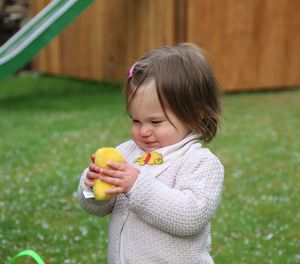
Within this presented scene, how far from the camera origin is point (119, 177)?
7.11 ft

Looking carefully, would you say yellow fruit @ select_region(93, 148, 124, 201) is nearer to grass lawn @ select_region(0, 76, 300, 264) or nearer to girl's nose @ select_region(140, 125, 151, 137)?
girl's nose @ select_region(140, 125, 151, 137)

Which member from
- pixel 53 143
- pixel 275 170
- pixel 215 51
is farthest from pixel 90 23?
pixel 275 170

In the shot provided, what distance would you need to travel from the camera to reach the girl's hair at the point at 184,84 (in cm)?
229

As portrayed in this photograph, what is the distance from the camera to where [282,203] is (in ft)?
16.3

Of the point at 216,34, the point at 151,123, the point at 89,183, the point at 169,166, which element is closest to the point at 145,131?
the point at 151,123

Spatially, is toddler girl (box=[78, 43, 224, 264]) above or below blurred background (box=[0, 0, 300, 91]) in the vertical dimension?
above

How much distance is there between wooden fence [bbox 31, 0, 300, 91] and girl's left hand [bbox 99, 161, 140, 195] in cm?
781

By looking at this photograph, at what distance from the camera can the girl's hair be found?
90.3 inches

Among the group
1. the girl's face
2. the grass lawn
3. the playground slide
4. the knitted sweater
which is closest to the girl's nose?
the girl's face

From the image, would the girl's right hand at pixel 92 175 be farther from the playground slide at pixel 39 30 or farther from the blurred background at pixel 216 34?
the blurred background at pixel 216 34

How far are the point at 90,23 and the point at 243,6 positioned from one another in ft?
9.35

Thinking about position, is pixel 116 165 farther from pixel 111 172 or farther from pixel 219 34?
pixel 219 34

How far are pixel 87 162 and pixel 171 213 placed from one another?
4051 mm

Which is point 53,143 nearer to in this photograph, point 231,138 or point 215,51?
point 231,138
